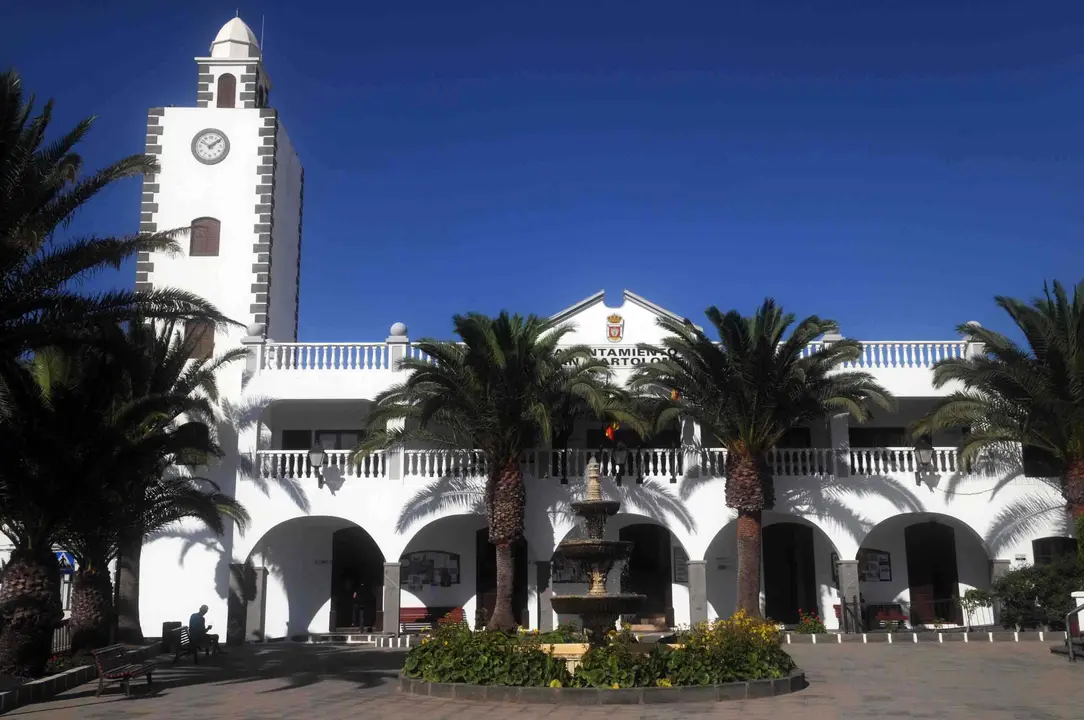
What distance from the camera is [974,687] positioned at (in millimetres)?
14734

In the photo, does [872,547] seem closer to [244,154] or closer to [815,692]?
[815,692]

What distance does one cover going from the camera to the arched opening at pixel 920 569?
2678 centimetres

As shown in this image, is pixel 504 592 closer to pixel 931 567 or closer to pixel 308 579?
Answer: pixel 308 579

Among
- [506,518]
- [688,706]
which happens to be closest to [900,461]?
[506,518]

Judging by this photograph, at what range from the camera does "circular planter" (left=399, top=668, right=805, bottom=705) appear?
45.2ft

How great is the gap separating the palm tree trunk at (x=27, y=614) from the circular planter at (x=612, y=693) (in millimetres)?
5670

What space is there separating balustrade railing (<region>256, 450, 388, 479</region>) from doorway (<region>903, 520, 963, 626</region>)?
526 inches

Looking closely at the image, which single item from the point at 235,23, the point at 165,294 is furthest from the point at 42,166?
the point at 235,23

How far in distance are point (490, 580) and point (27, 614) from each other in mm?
13616

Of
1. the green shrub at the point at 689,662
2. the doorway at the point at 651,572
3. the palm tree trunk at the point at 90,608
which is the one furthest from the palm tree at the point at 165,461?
the doorway at the point at 651,572

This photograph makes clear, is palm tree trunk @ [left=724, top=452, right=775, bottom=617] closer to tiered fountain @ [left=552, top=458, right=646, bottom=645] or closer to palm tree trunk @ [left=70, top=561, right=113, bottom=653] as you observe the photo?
tiered fountain @ [left=552, top=458, right=646, bottom=645]

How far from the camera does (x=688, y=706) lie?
1346 cm

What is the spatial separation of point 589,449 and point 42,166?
578 inches

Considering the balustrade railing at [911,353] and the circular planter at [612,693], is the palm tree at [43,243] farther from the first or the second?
the balustrade railing at [911,353]
